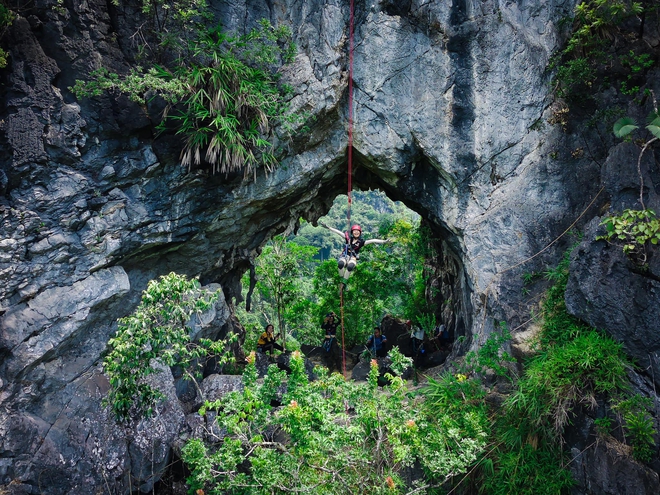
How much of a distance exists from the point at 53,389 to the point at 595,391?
686 cm

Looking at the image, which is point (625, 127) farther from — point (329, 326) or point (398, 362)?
point (329, 326)

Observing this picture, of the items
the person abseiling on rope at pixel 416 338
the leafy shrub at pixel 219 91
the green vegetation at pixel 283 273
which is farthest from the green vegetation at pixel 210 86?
the person abseiling on rope at pixel 416 338

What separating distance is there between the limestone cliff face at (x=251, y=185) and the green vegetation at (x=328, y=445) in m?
→ 2.13

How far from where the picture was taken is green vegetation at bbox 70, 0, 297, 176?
662cm

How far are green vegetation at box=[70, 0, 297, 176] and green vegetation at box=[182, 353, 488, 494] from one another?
367cm

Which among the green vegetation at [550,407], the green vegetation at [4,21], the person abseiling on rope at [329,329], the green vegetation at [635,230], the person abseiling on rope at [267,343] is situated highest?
the green vegetation at [4,21]

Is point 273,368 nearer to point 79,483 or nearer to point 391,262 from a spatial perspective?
point 79,483

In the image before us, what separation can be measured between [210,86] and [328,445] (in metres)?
5.28

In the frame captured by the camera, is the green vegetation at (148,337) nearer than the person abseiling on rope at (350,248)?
Yes

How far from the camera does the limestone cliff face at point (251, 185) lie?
19.6 feet

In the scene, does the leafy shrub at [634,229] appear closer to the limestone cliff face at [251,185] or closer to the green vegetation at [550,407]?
the limestone cliff face at [251,185]

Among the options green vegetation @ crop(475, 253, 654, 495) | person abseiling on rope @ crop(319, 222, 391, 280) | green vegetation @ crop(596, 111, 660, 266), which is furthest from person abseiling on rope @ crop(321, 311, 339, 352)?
green vegetation @ crop(596, 111, 660, 266)

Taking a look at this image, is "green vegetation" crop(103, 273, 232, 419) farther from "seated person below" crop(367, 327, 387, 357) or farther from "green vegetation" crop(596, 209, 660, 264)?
"seated person below" crop(367, 327, 387, 357)

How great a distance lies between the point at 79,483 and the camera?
6.06 metres
